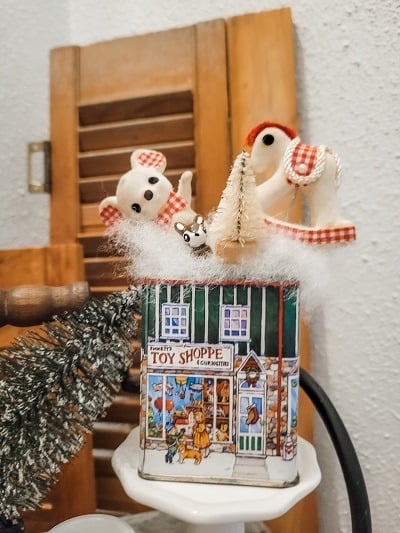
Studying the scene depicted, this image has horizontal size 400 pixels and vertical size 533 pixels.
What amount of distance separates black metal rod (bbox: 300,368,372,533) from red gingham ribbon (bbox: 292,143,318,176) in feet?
0.72

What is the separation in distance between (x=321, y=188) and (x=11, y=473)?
36 cm

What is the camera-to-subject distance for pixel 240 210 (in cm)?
38

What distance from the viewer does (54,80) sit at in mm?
753

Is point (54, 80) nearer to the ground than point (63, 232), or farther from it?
farther from it

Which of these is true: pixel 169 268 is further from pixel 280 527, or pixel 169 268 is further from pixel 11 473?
pixel 280 527

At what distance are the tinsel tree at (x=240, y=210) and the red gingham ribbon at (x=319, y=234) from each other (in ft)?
0.12

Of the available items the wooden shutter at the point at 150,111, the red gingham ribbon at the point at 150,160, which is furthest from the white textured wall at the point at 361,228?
the red gingham ribbon at the point at 150,160

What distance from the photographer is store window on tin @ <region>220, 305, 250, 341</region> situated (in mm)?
413

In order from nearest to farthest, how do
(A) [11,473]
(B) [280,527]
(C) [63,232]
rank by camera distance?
1. (A) [11,473]
2. (B) [280,527]
3. (C) [63,232]

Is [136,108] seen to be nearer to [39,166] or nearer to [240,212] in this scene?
[39,166]

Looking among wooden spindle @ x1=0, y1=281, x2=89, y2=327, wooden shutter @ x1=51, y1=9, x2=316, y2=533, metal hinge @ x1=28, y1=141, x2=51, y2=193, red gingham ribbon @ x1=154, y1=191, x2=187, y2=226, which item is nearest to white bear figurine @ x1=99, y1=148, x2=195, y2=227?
red gingham ribbon @ x1=154, y1=191, x2=187, y2=226

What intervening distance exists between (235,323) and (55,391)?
168mm

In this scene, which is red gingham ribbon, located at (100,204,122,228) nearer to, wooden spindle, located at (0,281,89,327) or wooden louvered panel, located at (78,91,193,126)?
wooden spindle, located at (0,281,89,327)

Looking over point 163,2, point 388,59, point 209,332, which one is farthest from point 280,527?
point 163,2
